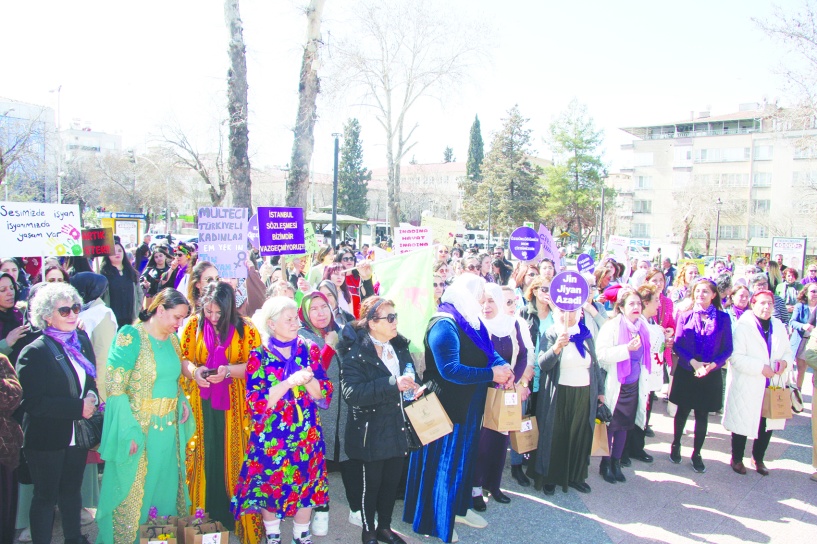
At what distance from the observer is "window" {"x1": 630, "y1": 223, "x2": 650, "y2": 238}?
2377 inches

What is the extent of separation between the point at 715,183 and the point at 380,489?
188ft

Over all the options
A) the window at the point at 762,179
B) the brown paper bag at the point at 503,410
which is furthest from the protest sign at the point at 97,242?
the window at the point at 762,179

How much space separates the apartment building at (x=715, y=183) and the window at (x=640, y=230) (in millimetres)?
102

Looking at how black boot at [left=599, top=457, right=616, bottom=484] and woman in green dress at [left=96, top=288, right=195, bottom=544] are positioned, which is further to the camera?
black boot at [left=599, top=457, right=616, bottom=484]

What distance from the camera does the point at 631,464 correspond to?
587cm

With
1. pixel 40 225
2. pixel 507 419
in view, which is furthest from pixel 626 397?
pixel 40 225

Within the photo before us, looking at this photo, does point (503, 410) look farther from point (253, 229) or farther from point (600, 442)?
point (253, 229)

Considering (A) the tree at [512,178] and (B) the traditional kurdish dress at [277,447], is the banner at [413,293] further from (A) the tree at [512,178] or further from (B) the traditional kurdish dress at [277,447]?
(A) the tree at [512,178]

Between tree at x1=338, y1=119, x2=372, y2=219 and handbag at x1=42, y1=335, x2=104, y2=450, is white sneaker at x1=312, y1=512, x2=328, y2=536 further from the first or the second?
tree at x1=338, y1=119, x2=372, y2=219

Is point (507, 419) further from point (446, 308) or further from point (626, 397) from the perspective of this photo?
point (626, 397)

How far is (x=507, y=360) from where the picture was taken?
4.76 meters

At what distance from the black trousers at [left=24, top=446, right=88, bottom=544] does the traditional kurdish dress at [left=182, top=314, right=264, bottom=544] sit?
2.26 feet

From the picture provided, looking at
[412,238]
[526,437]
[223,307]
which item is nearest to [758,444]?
[526,437]

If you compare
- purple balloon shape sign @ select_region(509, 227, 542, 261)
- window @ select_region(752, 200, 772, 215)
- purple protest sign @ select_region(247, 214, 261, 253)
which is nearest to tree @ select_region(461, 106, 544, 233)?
window @ select_region(752, 200, 772, 215)
